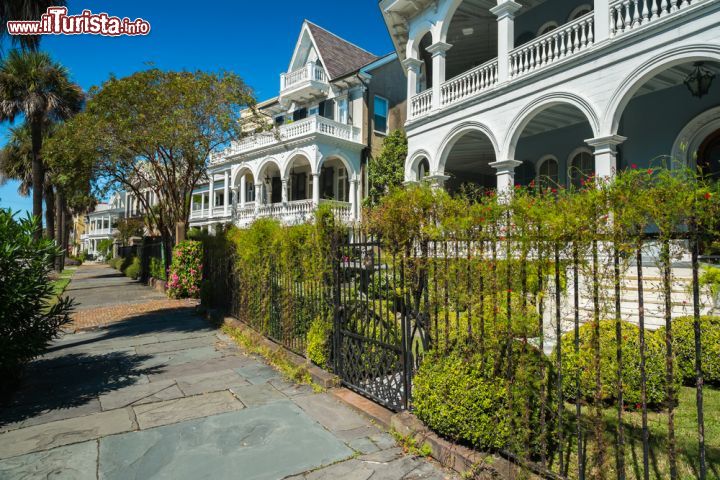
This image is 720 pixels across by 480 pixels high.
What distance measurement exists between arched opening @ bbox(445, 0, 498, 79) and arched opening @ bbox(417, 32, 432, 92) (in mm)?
832

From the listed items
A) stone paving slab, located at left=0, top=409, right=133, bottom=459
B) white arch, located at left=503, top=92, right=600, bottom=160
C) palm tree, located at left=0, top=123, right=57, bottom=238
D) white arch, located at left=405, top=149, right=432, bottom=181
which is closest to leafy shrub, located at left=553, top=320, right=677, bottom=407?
stone paving slab, located at left=0, top=409, right=133, bottom=459

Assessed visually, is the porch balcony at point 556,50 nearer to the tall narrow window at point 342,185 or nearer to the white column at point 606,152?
the white column at point 606,152

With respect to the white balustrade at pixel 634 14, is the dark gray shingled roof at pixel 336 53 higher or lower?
higher

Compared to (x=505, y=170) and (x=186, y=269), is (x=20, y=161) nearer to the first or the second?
(x=186, y=269)

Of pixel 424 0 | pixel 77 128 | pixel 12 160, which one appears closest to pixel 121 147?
pixel 77 128

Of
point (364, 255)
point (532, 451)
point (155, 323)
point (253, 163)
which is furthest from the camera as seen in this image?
point (253, 163)

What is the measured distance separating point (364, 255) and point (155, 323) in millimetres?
8054

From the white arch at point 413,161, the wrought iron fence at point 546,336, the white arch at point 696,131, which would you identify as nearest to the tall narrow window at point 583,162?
the white arch at point 696,131

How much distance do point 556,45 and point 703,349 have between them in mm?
8329

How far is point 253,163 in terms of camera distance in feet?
79.3

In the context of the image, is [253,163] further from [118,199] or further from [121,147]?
[118,199]

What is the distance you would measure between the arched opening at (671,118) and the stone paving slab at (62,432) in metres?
10.8

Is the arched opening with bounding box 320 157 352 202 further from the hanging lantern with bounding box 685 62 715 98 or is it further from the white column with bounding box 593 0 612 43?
the hanging lantern with bounding box 685 62 715 98

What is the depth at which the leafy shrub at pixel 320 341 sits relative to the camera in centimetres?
585
